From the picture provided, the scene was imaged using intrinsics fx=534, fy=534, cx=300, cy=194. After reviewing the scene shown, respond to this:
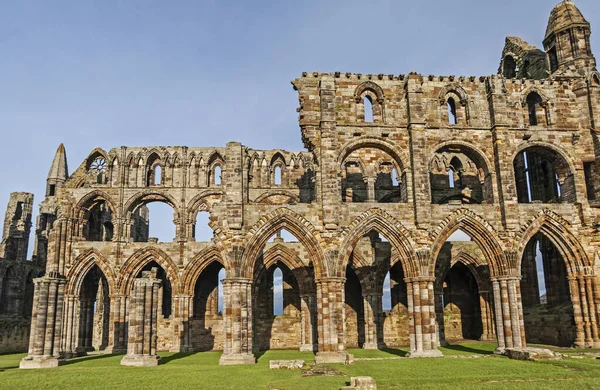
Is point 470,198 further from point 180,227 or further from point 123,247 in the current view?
point 123,247

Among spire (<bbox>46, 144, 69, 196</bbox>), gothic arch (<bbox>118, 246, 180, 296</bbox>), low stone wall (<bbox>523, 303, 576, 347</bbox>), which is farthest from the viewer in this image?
A: spire (<bbox>46, 144, 69, 196</bbox>)

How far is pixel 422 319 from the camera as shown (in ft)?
73.8

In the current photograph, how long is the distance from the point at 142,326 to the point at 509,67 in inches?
1130

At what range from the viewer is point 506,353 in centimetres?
2214

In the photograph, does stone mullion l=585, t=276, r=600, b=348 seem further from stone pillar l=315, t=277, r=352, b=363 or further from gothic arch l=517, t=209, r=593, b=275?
stone pillar l=315, t=277, r=352, b=363

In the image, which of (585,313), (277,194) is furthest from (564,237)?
(277,194)

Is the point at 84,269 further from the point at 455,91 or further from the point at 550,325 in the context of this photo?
the point at 550,325

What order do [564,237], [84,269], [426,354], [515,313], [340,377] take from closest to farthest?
[340,377], [426,354], [515,313], [564,237], [84,269]

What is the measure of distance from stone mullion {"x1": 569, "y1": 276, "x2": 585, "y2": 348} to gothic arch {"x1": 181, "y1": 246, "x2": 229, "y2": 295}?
17852 millimetres

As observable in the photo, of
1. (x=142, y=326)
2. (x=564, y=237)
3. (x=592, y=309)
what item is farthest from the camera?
(x=564, y=237)

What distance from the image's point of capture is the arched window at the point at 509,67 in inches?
1401

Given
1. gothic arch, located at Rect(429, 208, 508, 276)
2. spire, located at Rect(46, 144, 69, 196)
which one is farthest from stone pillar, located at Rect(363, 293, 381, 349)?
spire, located at Rect(46, 144, 69, 196)

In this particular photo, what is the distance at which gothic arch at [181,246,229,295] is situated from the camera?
98.7 feet

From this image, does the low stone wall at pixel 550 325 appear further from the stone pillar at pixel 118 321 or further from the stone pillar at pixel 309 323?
the stone pillar at pixel 118 321
